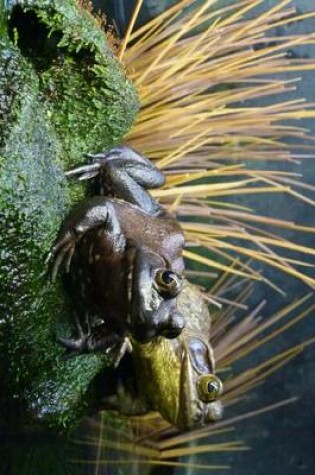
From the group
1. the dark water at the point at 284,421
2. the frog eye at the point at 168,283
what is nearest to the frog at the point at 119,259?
the frog eye at the point at 168,283

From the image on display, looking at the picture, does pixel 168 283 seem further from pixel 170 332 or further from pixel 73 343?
pixel 73 343

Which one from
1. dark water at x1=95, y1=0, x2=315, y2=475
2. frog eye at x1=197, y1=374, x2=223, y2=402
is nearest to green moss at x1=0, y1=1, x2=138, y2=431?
frog eye at x1=197, y1=374, x2=223, y2=402

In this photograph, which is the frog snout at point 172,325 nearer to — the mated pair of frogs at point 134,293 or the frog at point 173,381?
the mated pair of frogs at point 134,293

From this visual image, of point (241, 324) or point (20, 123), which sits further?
point (241, 324)

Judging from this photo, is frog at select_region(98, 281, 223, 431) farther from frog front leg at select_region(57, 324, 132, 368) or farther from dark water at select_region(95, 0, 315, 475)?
dark water at select_region(95, 0, 315, 475)

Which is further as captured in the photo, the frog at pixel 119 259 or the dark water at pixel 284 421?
the dark water at pixel 284 421

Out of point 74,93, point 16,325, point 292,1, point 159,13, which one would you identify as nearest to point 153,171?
point 74,93

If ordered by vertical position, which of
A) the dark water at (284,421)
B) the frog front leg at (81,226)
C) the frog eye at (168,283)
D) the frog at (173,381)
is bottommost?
the dark water at (284,421)

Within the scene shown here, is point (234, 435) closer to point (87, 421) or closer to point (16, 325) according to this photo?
point (87, 421)
